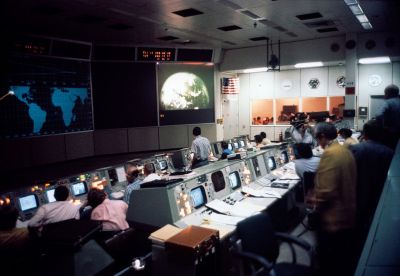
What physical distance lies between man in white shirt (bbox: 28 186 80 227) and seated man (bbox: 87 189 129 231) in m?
0.27

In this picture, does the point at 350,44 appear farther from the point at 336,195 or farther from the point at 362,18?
the point at 336,195

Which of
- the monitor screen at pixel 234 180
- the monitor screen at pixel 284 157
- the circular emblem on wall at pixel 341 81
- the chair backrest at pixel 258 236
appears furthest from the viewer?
the circular emblem on wall at pixel 341 81

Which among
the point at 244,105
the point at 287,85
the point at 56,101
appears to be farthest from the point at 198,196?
the point at 244,105

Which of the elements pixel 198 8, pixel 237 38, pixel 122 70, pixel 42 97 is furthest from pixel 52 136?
pixel 237 38

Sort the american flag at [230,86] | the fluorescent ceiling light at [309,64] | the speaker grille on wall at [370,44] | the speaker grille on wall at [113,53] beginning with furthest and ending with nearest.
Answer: the american flag at [230,86] → the fluorescent ceiling light at [309,64] → the speaker grille on wall at [113,53] → the speaker grille on wall at [370,44]

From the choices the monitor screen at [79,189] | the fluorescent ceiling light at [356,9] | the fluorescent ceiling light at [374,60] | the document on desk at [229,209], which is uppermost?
the fluorescent ceiling light at [356,9]

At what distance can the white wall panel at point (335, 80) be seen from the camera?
39.8 ft

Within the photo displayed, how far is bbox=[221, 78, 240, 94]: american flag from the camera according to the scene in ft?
44.0

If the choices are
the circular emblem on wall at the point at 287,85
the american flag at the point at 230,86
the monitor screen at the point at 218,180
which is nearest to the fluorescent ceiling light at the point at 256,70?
the american flag at the point at 230,86

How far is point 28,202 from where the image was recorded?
396 centimetres

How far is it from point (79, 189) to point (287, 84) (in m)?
10.3

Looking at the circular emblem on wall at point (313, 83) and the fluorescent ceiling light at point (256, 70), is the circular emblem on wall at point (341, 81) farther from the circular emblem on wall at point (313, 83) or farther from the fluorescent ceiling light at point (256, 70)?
the fluorescent ceiling light at point (256, 70)

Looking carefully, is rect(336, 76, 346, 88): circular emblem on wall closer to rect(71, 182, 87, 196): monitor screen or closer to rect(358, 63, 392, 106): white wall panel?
rect(358, 63, 392, 106): white wall panel

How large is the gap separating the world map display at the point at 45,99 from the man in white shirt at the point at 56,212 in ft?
19.8
